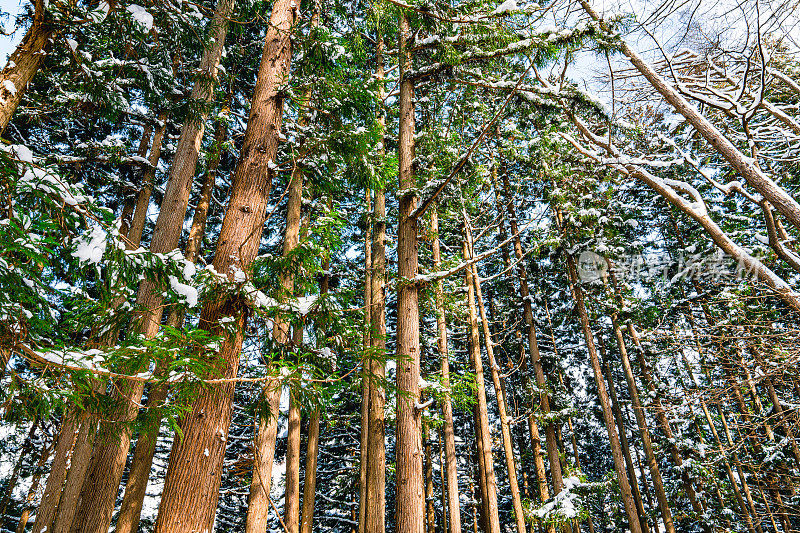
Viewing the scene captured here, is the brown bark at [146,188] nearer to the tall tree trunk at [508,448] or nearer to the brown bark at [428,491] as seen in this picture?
the tall tree trunk at [508,448]

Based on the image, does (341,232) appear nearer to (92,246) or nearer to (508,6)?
(508,6)

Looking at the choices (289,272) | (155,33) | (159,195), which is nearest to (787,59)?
(289,272)

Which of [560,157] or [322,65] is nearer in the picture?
[322,65]

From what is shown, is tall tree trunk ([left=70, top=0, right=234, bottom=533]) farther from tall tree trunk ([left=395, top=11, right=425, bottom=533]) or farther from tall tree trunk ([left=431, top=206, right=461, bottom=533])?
tall tree trunk ([left=431, top=206, right=461, bottom=533])

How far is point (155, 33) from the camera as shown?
489 centimetres

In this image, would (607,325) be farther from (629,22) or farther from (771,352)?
(629,22)

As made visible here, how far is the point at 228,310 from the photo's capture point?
3.04 m

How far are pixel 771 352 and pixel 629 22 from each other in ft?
14.3

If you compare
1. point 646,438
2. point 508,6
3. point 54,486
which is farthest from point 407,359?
point 646,438

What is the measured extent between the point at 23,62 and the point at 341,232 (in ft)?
15.0

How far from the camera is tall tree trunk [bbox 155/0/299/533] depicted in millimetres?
2566

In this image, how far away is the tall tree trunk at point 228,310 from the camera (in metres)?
2.57

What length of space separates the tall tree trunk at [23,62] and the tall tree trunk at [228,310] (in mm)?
1647

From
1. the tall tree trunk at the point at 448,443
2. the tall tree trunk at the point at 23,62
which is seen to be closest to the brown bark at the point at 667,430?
the tall tree trunk at the point at 448,443
